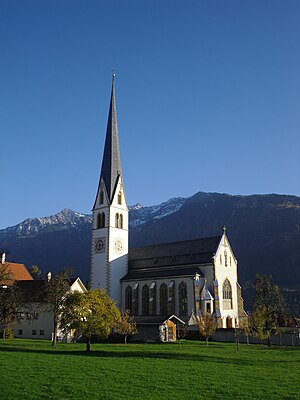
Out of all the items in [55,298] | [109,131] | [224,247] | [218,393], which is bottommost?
[218,393]

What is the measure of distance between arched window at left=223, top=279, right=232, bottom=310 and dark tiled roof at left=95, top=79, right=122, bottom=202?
25.6 metres

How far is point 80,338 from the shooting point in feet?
189

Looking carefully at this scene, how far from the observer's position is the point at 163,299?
2820 inches

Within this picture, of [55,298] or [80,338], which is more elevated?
[55,298]

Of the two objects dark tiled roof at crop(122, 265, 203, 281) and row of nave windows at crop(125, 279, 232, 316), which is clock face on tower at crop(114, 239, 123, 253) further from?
row of nave windows at crop(125, 279, 232, 316)

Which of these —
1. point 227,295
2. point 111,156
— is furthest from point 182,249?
point 111,156

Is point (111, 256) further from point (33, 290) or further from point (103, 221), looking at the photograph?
point (33, 290)

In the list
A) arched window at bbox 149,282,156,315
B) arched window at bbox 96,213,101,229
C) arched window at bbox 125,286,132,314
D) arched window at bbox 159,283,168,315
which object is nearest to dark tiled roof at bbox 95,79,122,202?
arched window at bbox 96,213,101,229

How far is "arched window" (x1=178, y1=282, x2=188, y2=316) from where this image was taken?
222 feet

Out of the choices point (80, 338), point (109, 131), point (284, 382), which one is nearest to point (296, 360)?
point (284, 382)

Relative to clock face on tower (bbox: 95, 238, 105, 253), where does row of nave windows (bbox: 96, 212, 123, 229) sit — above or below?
above

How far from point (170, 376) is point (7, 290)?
117 feet

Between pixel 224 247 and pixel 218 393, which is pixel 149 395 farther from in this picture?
pixel 224 247

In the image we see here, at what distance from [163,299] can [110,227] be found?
1645 centimetres
